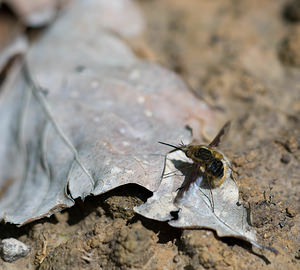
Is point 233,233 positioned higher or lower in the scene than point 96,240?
higher

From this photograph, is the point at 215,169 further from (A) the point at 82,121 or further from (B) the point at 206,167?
(A) the point at 82,121

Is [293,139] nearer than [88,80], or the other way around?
[293,139]

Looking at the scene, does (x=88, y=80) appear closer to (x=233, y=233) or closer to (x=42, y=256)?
(x=42, y=256)

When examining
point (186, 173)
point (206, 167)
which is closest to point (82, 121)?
point (186, 173)

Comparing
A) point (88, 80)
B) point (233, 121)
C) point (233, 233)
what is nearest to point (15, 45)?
point (88, 80)

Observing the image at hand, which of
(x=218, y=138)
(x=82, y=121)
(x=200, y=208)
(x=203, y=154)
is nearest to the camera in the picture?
(x=200, y=208)

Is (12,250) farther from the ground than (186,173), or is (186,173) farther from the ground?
(186,173)

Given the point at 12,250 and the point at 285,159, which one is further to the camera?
the point at 285,159
